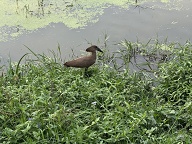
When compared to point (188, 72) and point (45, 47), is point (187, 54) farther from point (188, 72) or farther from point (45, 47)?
point (45, 47)

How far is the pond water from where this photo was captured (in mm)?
4371

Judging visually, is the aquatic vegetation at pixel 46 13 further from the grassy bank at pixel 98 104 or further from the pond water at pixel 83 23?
the grassy bank at pixel 98 104

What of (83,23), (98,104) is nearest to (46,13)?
(83,23)

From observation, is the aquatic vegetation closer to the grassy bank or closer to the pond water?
the pond water

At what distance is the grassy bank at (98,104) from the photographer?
2373 mm

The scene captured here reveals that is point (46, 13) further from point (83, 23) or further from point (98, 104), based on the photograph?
point (98, 104)

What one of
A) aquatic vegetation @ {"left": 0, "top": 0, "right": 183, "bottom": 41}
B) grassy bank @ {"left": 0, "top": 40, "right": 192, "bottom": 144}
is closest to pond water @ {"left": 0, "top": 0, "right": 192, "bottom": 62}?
aquatic vegetation @ {"left": 0, "top": 0, "right": 183, "bottom": 41}

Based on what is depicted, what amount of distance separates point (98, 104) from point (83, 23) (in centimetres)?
213

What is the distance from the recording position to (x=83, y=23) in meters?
4.78

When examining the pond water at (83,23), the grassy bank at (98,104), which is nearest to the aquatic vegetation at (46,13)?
the pond water at (83,23)

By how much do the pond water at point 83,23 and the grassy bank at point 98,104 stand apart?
589mm

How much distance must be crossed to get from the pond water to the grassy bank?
589 mm

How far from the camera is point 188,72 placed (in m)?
3.18

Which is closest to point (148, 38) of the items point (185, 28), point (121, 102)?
point (185, 28)
